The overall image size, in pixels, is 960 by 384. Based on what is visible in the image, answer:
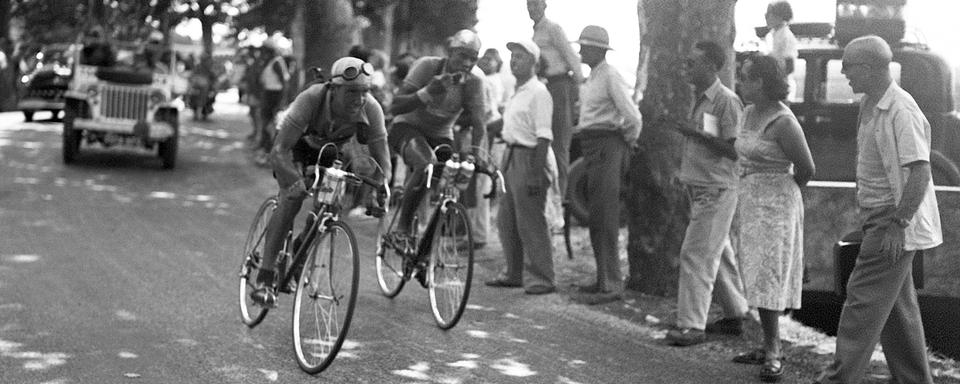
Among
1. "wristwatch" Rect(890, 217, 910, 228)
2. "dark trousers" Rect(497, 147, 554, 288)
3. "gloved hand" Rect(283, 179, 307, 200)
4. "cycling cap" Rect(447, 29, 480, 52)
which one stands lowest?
"dark trousers" Rect(497, 147, 554, 288)

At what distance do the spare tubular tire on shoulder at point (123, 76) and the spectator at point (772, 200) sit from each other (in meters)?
15.3

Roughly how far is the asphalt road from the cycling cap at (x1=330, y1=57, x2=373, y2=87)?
4.93 ft

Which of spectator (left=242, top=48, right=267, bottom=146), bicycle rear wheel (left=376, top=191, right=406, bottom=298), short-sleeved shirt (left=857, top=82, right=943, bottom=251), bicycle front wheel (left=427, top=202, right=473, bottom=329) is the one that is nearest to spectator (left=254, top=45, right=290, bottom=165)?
spectator (left=242, top=48, right=267, bottom=146)

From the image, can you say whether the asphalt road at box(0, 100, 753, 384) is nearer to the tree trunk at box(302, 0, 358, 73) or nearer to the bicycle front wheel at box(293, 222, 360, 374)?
the bicycle front wheel at box(293, 222, 360, 374)

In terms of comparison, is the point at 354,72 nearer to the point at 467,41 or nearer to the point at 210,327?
the point at 210,327

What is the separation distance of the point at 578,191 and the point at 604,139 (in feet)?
14.7

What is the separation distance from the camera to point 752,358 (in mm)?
8648

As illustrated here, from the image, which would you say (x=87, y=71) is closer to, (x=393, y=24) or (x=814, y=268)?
(x=814, y=268)

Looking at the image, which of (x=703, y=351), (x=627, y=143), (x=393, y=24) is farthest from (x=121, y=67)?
(x=393, y=24)

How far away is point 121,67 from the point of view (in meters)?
22.8

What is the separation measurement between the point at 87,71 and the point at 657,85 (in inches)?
520

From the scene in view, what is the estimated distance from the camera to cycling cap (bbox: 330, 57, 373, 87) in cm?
857

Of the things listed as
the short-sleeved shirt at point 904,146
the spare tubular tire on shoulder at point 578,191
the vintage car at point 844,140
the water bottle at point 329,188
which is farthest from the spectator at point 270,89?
the short-sleeved shirt at point 904,146

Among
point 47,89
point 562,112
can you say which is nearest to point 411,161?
point 562,112
